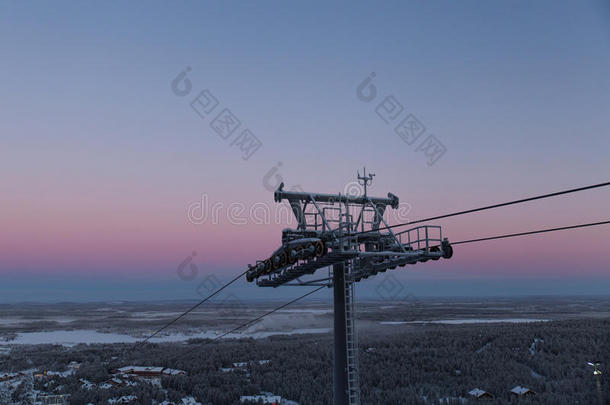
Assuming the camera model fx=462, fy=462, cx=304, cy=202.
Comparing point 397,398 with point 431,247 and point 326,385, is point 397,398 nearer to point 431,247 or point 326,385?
point 326,385

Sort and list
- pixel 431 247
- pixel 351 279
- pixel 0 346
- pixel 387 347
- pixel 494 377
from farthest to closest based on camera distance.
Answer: pixel 0 346, pixel 387 347, pixel 494 377, pixel 351 279, pixel 431 247

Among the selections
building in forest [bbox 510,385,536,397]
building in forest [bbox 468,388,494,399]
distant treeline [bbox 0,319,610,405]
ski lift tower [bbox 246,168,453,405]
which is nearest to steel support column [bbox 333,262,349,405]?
ski lift tower [bbox 246,168,453,405]

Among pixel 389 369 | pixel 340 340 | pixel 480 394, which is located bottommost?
pixel 480 394

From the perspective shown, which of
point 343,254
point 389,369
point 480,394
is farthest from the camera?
point 389,369

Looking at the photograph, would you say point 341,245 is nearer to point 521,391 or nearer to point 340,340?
point 340,340

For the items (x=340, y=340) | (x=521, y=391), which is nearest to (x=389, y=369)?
(x=521, y=391)

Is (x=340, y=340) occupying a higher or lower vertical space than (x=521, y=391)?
higher

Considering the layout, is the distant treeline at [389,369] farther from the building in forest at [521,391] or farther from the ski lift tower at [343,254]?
the ski lift tower at [343,254]

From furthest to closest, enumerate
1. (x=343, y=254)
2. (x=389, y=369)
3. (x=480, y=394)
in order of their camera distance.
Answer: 1. (x=389, y=369)
2. (x=480, y=394)
3. (x=343, y=254)

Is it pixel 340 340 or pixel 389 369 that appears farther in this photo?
pixel 389 369

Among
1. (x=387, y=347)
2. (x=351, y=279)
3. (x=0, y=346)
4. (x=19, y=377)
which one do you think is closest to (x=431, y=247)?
(x=351, y=279)

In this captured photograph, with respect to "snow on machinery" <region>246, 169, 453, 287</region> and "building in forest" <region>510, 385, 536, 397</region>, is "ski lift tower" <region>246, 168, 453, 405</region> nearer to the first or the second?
"snow on machinery" <region>246, 169, 453, 287</region>
